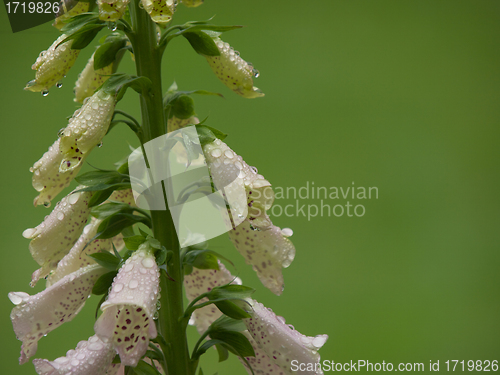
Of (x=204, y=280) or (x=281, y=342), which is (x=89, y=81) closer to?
(x=204, y=280)

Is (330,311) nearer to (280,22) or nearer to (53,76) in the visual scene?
(280,22)

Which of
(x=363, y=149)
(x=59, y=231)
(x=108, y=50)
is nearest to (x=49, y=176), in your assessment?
(x=59, y=231)

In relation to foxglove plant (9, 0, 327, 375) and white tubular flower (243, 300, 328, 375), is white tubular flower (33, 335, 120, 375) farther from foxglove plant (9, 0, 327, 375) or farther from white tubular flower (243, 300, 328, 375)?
white tubular flower (243, 300, 328, 375)

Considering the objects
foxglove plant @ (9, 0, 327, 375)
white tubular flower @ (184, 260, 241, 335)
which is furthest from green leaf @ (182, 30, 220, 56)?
white tubular flower @ (184, 260, 241, 335)

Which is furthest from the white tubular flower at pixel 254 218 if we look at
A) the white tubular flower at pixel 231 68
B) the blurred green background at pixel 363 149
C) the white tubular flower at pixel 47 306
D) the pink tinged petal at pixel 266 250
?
the blurred green background at pixel 363 149

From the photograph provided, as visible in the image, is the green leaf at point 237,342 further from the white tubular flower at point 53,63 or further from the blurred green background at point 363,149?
the blurred green background at point 363,149
